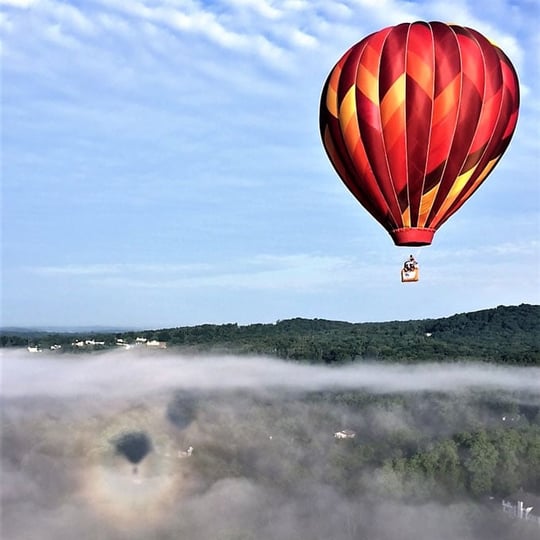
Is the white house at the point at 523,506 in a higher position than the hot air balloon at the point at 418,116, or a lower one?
lower

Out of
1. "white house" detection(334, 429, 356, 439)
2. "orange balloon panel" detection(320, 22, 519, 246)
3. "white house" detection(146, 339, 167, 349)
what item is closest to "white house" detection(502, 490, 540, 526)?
"white house" detection(334, 429, 356, 439)

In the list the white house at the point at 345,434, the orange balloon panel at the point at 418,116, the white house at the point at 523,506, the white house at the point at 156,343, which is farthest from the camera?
the white house at the point at 156,343

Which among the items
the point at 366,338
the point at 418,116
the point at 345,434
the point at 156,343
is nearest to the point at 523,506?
the point at 345,434

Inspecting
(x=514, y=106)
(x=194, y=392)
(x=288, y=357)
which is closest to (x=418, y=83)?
(x=514, y=106)

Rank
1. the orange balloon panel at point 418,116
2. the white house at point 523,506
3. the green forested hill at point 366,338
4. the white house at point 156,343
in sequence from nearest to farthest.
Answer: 1. the orange balloon panel at point 418,116
2. the white house at point 523,506
3. the green forested hill at point 366,338
4. the white house at point 156,343

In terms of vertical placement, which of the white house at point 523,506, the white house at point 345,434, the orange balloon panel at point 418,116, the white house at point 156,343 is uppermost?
the orange balloon panel at point 418,116

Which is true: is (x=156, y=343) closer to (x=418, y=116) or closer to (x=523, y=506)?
(x=523, y=506)

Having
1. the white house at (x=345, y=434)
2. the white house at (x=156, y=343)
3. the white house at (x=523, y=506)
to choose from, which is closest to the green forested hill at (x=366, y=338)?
the white house at (x=156, y=343)

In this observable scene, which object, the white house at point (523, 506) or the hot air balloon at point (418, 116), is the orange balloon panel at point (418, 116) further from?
the white house at point (523, 506)
